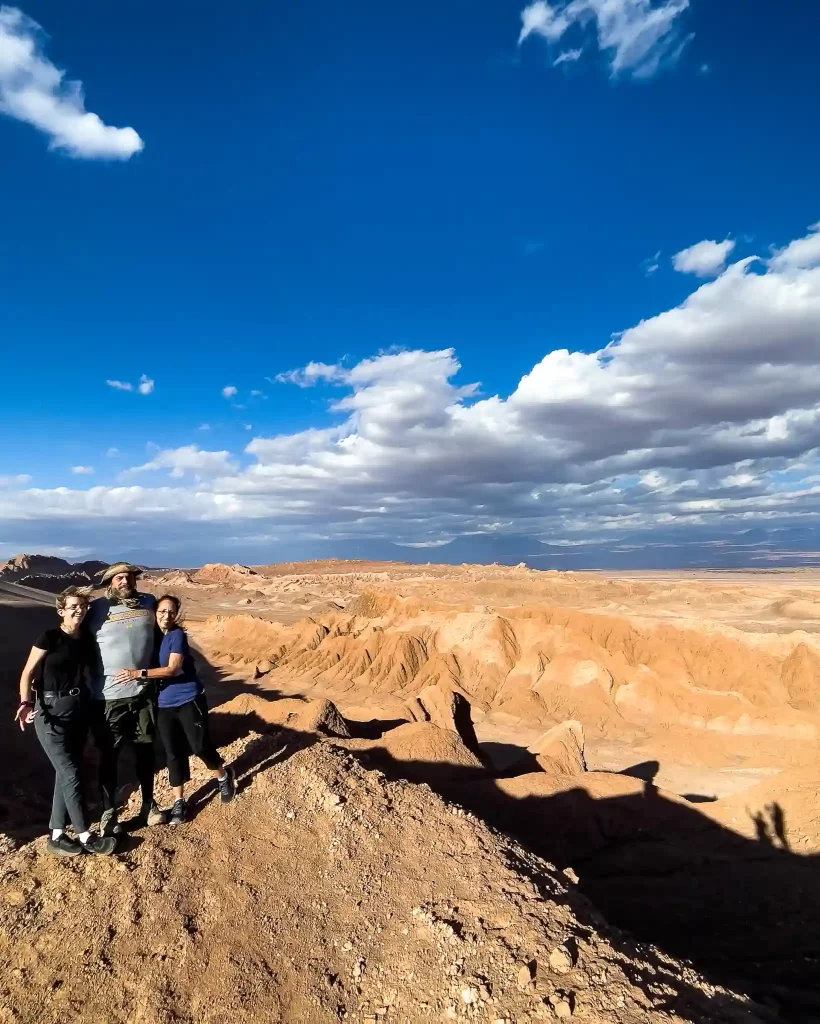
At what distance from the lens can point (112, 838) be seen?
14.1 ft

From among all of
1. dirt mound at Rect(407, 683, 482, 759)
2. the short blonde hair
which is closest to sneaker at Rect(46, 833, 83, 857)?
the short blonde hair

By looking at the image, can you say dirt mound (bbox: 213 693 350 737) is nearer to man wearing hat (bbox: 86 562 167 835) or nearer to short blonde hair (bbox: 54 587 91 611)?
man wearing hat (bbox: 86 562 167 835)

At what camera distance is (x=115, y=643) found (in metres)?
4.55

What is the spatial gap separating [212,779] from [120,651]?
1.99 metres

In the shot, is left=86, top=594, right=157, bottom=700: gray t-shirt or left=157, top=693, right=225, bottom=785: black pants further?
left=157, top=693, right=225, bottom=785: black pants

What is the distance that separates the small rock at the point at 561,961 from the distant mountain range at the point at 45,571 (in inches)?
2436

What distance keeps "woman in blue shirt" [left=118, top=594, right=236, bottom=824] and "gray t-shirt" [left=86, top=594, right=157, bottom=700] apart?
21 centimetres

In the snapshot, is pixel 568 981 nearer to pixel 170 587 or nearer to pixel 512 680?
pixel 512 680

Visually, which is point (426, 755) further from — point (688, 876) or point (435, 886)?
point (435, 886)

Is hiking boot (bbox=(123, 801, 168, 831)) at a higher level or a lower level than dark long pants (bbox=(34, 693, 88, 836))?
lower

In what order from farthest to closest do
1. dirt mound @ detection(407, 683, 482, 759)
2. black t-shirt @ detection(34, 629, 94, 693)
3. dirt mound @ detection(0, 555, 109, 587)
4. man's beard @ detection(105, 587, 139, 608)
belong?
dirt mound @ detection(0, 555, 109, 587) → dirt mound @ detection(407, 683, 482, 759) → man's beard @ detection(105, 587, 139, 608) → black t-shirt @ detection(34, 629, 94, 693)

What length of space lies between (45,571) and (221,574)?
865 inches

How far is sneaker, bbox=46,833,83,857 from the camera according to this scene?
425 cm

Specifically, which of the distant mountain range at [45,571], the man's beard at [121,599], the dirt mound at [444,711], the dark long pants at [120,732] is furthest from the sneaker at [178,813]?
the distant mountain range at [45,571]
